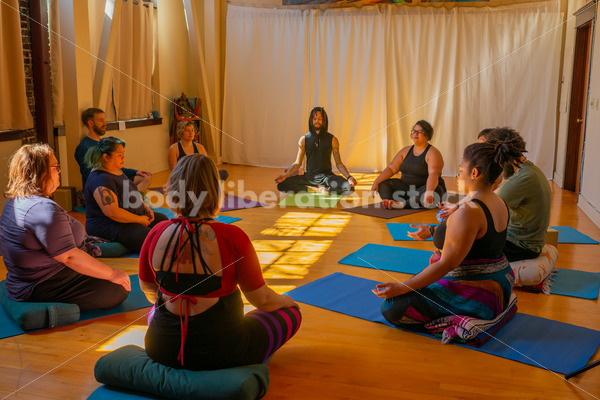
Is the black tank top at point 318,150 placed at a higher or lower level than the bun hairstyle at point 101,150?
lower

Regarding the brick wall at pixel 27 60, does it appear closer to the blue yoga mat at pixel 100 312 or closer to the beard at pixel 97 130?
the beard at pixel 97 130

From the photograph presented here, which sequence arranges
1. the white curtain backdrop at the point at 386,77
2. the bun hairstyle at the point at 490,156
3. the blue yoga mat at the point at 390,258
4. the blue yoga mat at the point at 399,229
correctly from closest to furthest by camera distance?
the bun hairstyle at the point at 490,156, the blue yoga mat at the point at 390,258, the blue yoga mat at the point at 399,229, the white curtain backdrop at the point at 386,77

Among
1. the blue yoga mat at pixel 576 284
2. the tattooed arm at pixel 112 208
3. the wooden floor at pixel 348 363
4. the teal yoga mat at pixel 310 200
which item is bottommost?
the wooden floor at pixel 348 363

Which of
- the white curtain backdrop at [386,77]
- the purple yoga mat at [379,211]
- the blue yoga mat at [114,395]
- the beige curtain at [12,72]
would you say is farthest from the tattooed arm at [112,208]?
the white curtain backdrop at [386,77]

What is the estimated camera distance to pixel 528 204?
11.1ft

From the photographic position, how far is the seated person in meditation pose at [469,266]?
2.52 m

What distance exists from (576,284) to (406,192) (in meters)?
2.46

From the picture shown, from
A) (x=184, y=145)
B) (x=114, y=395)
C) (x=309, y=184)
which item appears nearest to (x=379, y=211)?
(x=309, y=184)

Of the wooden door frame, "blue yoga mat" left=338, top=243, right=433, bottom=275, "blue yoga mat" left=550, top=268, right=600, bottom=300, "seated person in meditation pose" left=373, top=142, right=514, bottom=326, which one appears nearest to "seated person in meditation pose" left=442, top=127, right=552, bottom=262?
"blue yoga mat" left=550, top=268, right=600, bottom=300

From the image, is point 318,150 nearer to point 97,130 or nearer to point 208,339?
point 97,130

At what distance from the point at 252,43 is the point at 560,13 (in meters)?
4.24

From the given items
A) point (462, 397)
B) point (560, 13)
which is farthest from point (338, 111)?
point (462, 397)

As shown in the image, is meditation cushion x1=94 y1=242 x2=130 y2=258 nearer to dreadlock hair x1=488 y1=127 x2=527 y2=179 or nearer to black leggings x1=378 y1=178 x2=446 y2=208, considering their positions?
dreadlock hair x1=488 y1=127 x2=527 y2=179

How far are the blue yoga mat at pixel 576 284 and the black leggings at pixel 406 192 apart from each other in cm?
203
